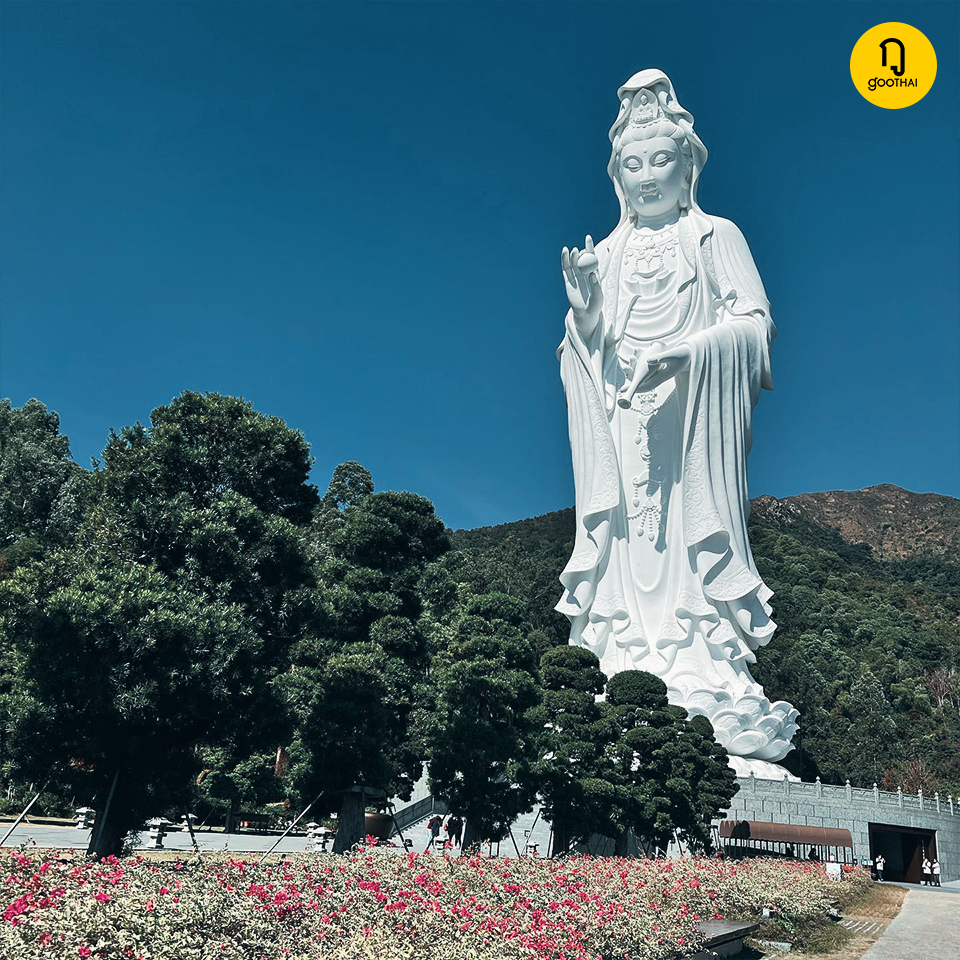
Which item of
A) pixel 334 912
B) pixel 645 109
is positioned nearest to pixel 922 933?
pixel 334 912

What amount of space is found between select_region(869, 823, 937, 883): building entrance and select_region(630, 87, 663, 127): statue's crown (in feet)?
53.9

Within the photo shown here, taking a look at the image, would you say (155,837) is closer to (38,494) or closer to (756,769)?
(756,769)

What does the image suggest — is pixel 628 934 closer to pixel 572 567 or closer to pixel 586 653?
pixel 586 653

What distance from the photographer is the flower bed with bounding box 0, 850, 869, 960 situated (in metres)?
4.14

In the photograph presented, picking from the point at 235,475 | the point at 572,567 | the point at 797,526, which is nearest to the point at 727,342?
the point at 572,567

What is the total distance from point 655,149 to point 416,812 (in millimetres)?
15931

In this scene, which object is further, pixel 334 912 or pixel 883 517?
pixel 883 517

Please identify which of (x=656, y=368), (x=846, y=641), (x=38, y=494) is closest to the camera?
(x=656, y=368)

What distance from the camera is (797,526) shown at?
251 ft

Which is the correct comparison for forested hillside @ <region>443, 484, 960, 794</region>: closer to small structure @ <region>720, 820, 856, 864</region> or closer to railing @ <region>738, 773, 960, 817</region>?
railing @ <region>738, 773, 960, 817</region>

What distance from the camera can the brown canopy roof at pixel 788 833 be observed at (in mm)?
16656

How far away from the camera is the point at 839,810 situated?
17891 mm

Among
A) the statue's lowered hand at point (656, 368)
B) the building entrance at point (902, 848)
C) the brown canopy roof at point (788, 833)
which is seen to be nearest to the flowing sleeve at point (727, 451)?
the statue's lowered hand at point (656, 368)

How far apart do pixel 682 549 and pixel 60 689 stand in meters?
15.3
